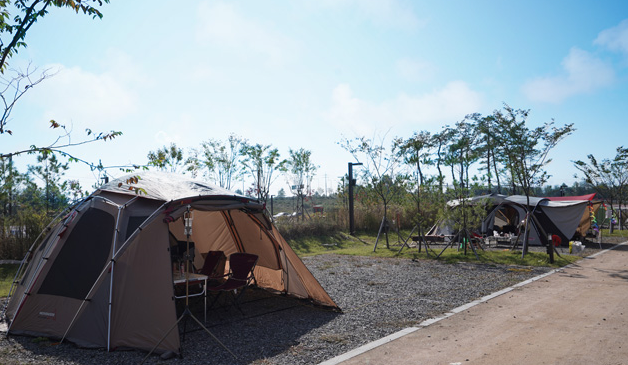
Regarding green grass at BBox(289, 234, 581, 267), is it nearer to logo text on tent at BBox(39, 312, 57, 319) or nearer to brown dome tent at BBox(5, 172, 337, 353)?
brown dome tent at BBox(5, 172, 337, 353)

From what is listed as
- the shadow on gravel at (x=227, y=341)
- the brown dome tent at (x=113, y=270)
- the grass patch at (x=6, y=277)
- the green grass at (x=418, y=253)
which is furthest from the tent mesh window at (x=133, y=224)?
the green grass at (x=418, y=253)

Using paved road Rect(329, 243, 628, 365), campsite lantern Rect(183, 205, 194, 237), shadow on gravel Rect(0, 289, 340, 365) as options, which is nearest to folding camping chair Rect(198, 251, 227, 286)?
shadow on gravel Rect(0, 289, 340, 365)

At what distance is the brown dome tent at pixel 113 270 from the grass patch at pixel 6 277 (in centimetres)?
280

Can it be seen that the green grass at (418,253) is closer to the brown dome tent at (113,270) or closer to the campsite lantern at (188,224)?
the brown dome tent at (113,270)

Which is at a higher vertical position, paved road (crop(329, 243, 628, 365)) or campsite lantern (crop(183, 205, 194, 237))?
campsite lantern (crop(183, 205, 194, 237))

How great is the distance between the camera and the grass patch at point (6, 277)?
9080mm

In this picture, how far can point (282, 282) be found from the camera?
859cm

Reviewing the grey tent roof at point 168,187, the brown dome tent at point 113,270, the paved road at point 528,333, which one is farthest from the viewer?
the grey tent roof at point 168,187

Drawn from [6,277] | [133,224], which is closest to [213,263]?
[133,224]

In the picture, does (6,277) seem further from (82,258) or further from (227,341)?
(227,341)

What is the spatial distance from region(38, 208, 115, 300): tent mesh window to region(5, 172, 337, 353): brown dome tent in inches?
0.5

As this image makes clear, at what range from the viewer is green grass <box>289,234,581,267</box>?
42.3 feet

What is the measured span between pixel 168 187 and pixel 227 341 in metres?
2.39

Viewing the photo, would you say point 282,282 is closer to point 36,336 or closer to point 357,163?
point 36,336
